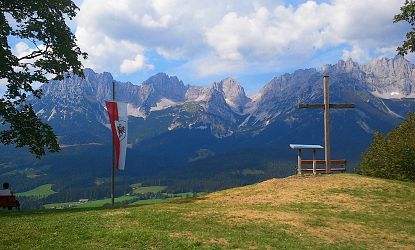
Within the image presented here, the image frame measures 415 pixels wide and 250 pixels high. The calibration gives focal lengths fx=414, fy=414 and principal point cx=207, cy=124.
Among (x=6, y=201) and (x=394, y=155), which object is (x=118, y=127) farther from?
(x=394, y=155)

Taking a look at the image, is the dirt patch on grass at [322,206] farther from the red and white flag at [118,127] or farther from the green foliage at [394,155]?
the green foliage at [394,155]

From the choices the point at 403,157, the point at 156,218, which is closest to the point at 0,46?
the point at 156,218

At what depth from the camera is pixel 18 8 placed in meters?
36.7

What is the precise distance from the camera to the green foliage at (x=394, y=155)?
55.8 meters

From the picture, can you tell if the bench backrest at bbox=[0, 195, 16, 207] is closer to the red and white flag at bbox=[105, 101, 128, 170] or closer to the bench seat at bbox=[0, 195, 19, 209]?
the bench seat at bbox=[0, 195, 19, 209]

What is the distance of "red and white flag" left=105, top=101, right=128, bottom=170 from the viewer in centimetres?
3794

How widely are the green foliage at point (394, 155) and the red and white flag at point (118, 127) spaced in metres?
37.4

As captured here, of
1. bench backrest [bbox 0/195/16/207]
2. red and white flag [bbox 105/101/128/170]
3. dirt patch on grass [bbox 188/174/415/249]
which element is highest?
red and white flag [bbox 105/101/128/170]

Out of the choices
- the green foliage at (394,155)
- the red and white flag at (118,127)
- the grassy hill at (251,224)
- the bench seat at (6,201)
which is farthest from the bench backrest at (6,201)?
the green foliage at (394,155)

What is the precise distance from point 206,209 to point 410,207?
1635cm

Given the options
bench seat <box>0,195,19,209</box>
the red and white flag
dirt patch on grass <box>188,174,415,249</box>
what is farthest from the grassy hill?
the red and white flag

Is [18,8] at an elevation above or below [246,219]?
above

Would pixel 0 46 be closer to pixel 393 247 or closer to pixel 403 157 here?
pixel 393 247

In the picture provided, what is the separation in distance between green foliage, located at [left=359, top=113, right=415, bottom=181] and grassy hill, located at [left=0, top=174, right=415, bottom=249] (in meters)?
19.2
